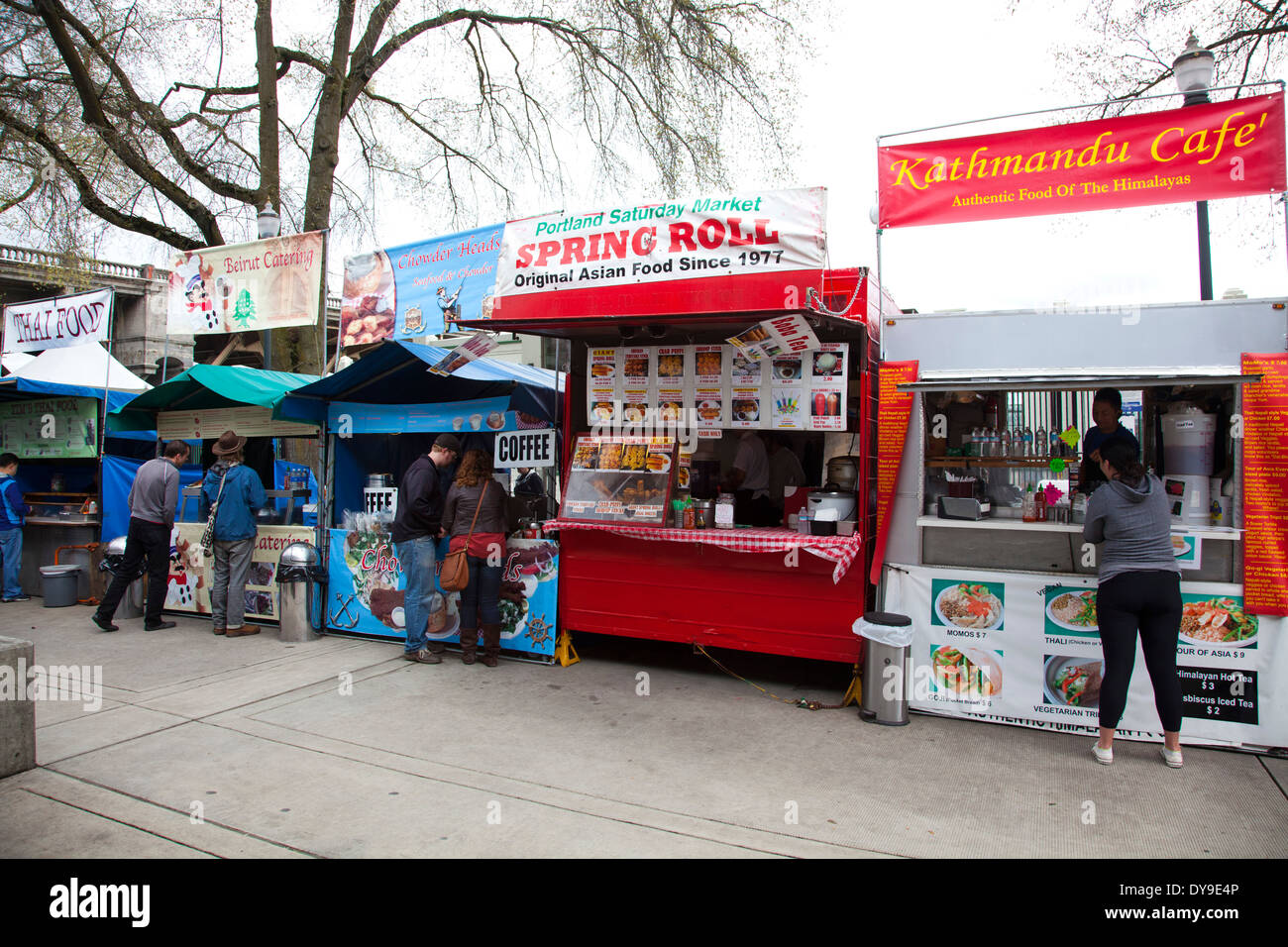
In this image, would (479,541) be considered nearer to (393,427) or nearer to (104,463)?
(393,427)

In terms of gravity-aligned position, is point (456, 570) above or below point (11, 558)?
above

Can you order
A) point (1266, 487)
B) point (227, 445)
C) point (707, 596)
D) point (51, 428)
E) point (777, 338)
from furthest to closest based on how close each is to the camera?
point (51, 428)
point (227, 445)
point (707, 596)
point (777, 338)
point (1266, 487)

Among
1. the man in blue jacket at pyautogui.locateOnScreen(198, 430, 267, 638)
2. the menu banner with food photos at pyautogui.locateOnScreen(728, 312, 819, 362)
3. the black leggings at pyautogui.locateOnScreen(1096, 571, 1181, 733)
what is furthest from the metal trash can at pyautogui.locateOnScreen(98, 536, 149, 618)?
the black leggings at pyautogui.locateOnScreen(1096, 571, 1181, 733)

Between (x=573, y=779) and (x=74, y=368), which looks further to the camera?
(x=74, y=368)

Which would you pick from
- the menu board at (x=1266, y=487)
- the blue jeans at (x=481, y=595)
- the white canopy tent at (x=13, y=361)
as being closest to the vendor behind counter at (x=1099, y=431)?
the menu board at (x=1266, y=487)

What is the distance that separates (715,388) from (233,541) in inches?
203

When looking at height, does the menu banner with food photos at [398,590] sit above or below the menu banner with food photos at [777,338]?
below

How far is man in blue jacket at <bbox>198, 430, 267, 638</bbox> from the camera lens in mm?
7852

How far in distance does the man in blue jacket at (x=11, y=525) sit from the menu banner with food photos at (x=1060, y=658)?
1034 centimetres

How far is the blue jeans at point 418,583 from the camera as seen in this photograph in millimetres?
6812

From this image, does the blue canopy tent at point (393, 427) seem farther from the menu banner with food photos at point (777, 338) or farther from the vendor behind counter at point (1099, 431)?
the vendor behind counter at point (1099, 431)

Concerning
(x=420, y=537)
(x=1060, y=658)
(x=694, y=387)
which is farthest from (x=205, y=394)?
(x=1060, y=658)

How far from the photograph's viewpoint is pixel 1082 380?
194 inches
